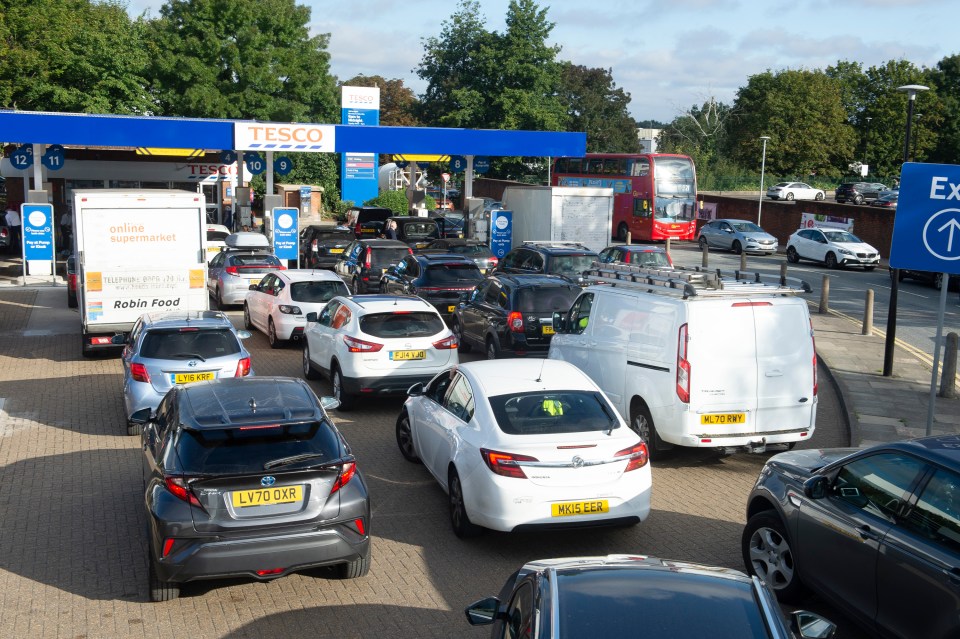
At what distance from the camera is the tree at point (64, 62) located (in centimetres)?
4103

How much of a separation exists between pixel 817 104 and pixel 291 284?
52.8 meters

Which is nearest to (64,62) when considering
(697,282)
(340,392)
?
(340,392)

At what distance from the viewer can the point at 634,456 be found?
26.4ft

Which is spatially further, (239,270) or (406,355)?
(239,270)

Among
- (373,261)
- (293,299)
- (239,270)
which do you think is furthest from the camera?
(373,261)

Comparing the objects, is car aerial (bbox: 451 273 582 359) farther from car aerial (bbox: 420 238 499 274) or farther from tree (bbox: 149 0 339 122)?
tree (bbox: 149 0 339 122)

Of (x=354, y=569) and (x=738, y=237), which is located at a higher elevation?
(x=738, y=237)

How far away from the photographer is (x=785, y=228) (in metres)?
47.8

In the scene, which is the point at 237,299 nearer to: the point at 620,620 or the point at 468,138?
the point at 468,138

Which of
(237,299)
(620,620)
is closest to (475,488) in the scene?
(620,620)

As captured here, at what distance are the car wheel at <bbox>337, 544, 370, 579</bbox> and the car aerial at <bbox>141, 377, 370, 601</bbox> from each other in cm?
2

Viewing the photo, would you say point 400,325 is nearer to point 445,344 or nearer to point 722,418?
point 445,344

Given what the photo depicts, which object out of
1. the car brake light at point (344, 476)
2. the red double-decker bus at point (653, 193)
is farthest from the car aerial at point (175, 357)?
the red double-decker bus at point (653, 193)

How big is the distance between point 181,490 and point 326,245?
80.5 feet
